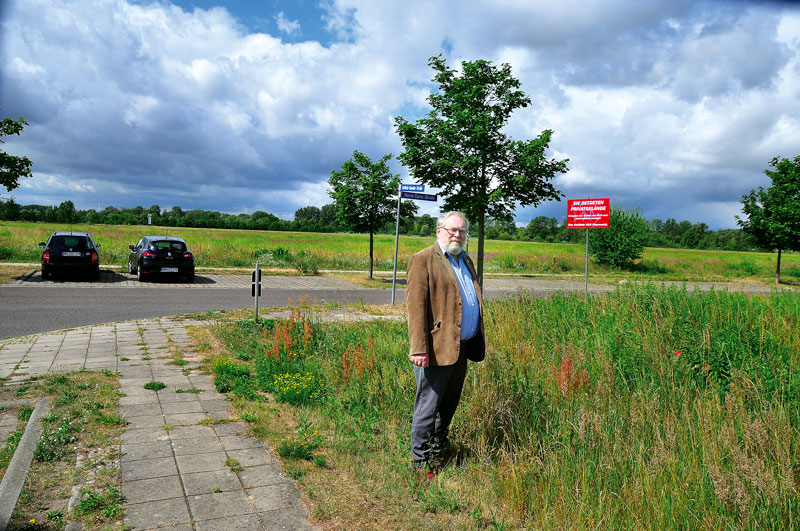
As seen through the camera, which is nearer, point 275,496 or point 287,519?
point 287,519

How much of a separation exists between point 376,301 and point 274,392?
30.9ft

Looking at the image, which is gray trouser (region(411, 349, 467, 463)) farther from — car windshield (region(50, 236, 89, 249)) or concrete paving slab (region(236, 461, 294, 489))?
car windshield (region(50, 236, 89, 249))

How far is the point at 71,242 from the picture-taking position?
17719 millimetres

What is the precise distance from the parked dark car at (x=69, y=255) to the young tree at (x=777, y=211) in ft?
104

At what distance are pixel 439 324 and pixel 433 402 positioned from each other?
0.56 meters

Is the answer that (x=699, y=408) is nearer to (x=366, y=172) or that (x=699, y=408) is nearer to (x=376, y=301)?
(x=376, y=301)

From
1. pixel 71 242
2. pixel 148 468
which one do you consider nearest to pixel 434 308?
pixel 148 468

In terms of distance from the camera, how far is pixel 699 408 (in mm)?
3838

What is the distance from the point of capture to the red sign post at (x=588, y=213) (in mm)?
15156

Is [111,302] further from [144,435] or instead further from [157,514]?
[157,514]

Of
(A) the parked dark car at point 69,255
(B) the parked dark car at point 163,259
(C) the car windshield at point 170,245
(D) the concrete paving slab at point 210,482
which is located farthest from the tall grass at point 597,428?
(A) the parked dark car at point 69,255

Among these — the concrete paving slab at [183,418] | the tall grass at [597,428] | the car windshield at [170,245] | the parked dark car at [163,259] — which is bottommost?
the concrete paving slab at [183,418]

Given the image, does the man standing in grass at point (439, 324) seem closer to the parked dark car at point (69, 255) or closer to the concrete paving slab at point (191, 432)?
the concrete paving slab at point (191, 432)

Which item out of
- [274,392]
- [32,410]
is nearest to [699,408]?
[274,392]
